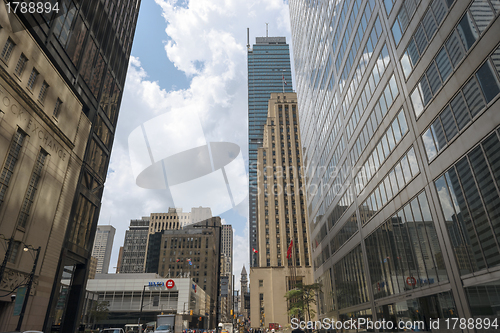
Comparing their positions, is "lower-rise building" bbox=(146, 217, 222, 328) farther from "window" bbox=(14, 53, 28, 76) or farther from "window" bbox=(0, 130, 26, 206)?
"window" bbox=(14, 53, 28, 76)

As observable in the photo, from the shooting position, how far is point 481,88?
16984mm

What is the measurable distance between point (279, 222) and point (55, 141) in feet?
332

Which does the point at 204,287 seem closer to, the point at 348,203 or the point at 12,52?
the point at 348,203

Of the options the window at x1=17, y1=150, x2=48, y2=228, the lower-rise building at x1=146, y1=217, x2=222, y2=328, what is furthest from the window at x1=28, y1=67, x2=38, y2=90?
the lower-rise building at x1=146, y1=217, x2=222, y2=328

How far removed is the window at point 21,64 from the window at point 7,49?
1178mm

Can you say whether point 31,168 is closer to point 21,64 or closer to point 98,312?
point 21,64

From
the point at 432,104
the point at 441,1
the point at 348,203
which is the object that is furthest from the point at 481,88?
the point at 348,203

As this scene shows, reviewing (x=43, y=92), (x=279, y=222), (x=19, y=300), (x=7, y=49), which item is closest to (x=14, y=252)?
(x=19, y=300)

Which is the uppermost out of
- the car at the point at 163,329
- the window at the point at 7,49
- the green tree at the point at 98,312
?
the window at the point at 7,49

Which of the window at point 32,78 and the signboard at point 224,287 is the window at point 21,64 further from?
the signboard at point 224,287

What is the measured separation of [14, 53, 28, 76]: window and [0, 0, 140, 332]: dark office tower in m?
0.08

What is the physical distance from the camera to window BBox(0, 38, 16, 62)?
22.7 meters

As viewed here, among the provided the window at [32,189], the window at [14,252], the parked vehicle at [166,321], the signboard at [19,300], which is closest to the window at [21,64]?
the window at [32,189]

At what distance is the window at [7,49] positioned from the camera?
22719 mm
